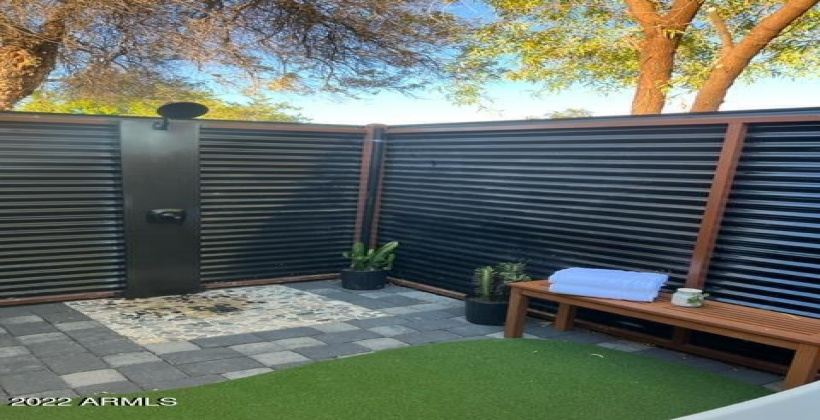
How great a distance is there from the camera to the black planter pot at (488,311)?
194 inches

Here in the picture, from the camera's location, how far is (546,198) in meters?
5.38

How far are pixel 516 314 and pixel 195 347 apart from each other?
6.91 feet

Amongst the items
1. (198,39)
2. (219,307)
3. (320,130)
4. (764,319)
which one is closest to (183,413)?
(219,307)

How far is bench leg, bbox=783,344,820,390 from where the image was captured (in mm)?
3209

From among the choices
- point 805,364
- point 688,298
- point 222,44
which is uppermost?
point 222,44

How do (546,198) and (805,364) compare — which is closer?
(805,364)

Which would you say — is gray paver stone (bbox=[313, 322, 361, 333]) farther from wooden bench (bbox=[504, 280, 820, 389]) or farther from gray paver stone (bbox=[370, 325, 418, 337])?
wooden bench (bbox=[504, 280, 820, 389])

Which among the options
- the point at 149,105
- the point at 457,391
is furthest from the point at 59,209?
the point at 149,105

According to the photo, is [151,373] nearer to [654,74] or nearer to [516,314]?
[516,314]

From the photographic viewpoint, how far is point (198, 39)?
12.7 m

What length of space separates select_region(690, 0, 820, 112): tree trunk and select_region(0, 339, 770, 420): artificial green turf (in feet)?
23.4

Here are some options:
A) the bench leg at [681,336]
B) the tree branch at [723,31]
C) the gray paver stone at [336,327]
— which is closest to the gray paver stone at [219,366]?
the gray paver stone at [336,327]

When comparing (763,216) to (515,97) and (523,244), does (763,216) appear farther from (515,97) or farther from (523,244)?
(515,97)

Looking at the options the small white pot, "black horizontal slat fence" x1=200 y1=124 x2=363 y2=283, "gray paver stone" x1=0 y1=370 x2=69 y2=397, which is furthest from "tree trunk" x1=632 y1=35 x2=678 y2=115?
"gray paver stone" x1=0 y1=370 x2=69 y2=397
